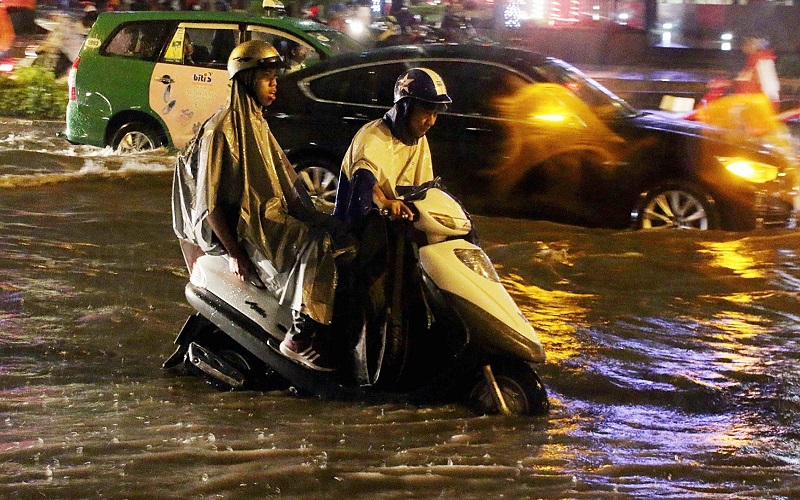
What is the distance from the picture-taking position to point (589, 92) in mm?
8945

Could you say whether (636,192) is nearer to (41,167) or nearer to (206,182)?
(206,182)

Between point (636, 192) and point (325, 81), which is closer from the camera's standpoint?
point (636, 192)

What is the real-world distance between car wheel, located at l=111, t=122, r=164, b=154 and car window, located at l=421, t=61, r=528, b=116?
3.75 metres

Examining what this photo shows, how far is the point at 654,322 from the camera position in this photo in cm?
660

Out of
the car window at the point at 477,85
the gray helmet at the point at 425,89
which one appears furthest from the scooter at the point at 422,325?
the car window at the point at 477,85

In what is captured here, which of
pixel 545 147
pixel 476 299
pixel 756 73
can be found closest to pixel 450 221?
pixel 476 299

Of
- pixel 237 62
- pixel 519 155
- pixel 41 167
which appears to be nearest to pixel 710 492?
pixel 237 62

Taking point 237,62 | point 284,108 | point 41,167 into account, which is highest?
point 237,62

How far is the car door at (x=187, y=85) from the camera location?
37.2 feet

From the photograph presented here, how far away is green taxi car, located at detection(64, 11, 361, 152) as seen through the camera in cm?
1137

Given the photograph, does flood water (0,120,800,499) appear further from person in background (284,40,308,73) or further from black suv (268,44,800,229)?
person in background (284,40,308,73)

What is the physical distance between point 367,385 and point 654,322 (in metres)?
2.51

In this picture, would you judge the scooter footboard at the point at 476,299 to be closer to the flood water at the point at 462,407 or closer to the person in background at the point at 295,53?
the flood water at the point at 462,407

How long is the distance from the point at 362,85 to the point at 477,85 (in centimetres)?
102
